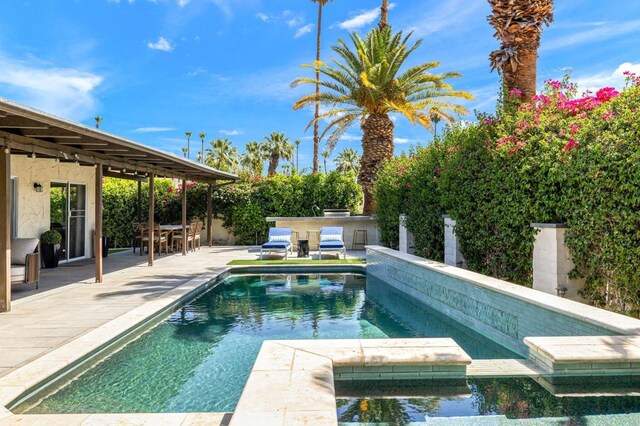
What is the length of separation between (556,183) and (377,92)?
1073 centimetres

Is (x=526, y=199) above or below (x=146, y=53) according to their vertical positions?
below

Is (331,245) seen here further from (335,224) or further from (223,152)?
(223,152)

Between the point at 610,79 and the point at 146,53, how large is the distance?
3961cm

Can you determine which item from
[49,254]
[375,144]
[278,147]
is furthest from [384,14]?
[278,147]

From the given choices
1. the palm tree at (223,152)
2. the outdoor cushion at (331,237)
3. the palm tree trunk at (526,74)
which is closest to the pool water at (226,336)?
the outdoor cushion at (331,237)

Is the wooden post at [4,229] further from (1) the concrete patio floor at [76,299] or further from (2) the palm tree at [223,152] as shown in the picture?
(2) the palm tree at [223,152]

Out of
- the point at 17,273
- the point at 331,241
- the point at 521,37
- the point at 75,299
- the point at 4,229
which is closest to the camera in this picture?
the point at 4,229

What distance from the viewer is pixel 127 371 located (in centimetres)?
485

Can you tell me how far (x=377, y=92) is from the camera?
646 inches

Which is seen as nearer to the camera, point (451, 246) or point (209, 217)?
point (451, 246)

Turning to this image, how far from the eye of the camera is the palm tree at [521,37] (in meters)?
8.46

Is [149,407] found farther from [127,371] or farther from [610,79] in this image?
[610,79]

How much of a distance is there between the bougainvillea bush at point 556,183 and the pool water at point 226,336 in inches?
66.6

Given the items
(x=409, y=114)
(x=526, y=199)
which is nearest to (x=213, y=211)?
(x=409, y=114)
